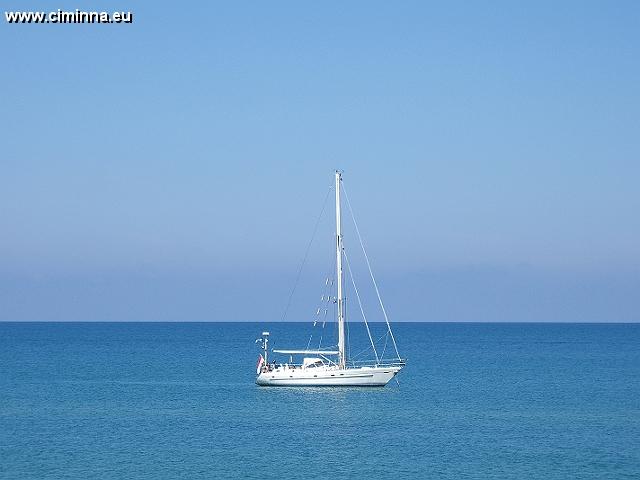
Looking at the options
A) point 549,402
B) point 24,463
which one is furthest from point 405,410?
point 24,463

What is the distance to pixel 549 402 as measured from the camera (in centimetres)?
8494

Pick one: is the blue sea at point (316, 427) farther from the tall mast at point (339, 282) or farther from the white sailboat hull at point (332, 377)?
the tall mast at point (339, 282)

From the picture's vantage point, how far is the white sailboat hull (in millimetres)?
89812

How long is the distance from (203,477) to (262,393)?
123 feet

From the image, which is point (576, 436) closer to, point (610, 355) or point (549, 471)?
point (549, 471)

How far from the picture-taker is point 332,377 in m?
89.9

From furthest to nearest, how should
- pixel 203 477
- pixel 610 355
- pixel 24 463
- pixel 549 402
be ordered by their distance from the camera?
pixel 610 355, pixel 549 402, pixel 24 463, pixel 203 477

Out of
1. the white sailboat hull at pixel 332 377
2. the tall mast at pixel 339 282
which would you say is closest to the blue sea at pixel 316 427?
the white sailboat hull at pixel 332 377

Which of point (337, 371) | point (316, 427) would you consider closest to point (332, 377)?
point (337, 371)

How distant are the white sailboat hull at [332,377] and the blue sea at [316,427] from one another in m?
0.87

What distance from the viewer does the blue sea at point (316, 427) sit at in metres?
54.4

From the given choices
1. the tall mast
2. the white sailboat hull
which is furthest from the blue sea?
the tall mast

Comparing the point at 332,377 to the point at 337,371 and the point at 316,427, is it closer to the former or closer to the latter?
the point at 337,371

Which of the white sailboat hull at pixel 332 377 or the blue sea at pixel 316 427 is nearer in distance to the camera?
the blue sea at pixel 316 427
